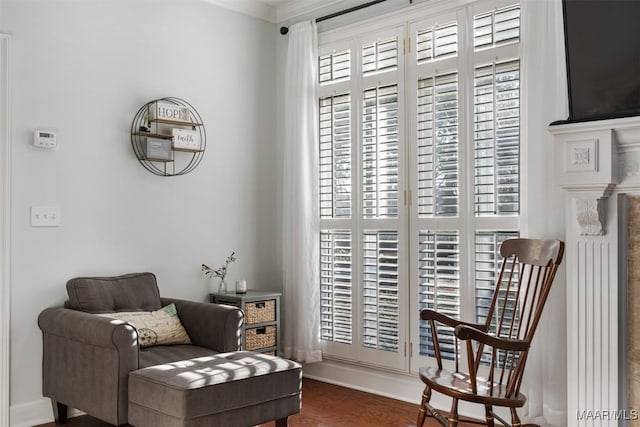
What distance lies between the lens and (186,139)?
410 cm

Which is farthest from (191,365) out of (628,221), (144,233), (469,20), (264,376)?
(469,20)

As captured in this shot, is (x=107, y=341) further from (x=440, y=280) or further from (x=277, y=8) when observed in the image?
(x=277, y=8)

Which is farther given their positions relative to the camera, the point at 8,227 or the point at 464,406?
the point at 464,406

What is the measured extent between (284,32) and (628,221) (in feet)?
9.89

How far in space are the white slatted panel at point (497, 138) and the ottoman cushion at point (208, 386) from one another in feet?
4.93

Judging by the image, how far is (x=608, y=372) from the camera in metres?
2.62

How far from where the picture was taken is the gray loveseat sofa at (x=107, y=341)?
289 cm

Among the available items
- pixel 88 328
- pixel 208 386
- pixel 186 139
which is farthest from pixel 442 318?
pixel 186 139

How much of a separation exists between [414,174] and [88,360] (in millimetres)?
2220

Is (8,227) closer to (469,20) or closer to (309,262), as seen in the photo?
(309,262)

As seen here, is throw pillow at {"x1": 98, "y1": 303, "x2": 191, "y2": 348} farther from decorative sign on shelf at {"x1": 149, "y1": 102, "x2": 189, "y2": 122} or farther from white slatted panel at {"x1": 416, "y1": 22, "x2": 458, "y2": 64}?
white slatted panel at {"x1": 416, "y1": 22, "x2": 458, "y2": 64}

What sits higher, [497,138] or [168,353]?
[497,138]

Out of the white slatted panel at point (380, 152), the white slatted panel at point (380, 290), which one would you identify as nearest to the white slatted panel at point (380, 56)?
the white slatted panel at point (380, 152)

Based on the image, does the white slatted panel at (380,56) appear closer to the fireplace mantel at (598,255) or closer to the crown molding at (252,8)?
the crown molding at (252,8)
